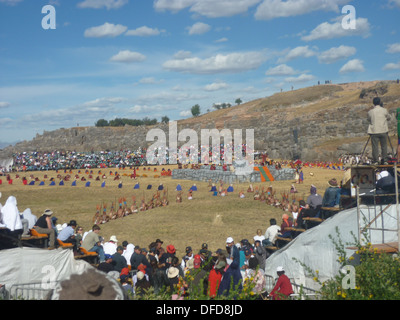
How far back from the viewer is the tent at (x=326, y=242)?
10.2 meters

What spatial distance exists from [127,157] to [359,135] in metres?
36.6

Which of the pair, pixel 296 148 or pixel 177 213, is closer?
pixel 177 213

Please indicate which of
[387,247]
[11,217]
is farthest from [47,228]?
[387,247]

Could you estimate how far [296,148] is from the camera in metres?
67.7

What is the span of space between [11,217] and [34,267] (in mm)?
2056

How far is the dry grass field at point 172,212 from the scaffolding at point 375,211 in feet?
22.9

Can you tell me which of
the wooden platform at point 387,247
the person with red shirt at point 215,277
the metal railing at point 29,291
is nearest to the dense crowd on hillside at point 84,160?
the wooden platform at point 387,247

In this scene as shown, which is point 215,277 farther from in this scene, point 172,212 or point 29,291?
point 172,212

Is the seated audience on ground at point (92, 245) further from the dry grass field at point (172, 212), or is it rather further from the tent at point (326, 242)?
the tent at point (326, 242)

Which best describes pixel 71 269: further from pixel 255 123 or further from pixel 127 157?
pixel 255 123

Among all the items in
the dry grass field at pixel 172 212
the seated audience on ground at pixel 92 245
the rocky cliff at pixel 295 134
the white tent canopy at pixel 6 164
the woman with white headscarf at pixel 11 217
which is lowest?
the dry grass field at pixel 172 212

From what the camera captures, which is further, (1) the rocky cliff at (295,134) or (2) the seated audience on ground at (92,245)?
(1) the rocky cliff at (295,134)

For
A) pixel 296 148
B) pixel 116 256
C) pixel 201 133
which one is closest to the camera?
pixel 116 256
